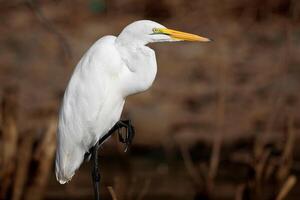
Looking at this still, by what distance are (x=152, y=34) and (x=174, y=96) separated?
487 centimetres

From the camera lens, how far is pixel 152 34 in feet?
15.8

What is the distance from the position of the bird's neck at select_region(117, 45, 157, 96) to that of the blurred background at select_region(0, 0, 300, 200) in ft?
A: 3.94

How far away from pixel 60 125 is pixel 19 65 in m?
4.73

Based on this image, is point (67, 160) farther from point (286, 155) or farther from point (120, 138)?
point (286, 155)

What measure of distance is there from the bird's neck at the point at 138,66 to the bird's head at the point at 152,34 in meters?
0.05

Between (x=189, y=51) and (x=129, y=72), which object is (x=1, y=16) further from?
(x=129, y=72)

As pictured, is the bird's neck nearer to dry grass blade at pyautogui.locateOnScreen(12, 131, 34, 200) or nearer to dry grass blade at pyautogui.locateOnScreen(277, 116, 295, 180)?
dry grass blade at pyautogui.locateOnScreen(12, 131, 34, 200)

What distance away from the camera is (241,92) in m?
9.78

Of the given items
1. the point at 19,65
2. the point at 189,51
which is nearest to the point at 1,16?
the point at 19,65

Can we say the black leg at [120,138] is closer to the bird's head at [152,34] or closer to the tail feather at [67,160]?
the tail feather at [67,160]

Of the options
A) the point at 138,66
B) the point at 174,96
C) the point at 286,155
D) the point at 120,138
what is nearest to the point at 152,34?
the point at 138,66

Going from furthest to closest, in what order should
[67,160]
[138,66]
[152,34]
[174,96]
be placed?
[174,96] → [67,160] → [138,66] → [152,34]

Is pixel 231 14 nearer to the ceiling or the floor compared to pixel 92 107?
nearer to the floor

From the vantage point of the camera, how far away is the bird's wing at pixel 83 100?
520cm
